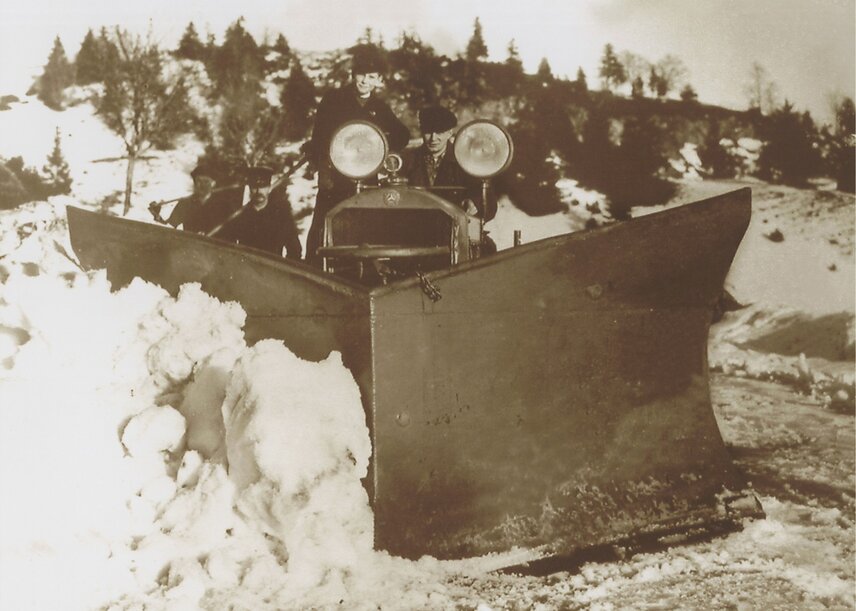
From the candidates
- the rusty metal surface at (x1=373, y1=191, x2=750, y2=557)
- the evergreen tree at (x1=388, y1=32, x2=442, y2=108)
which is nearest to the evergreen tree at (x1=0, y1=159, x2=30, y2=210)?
the evergreen tree at (x1=388, y1=32, x2=442, y2=108)

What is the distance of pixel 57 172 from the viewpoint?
164 inches

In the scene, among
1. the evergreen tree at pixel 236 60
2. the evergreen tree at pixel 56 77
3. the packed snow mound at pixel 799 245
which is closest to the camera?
the evergreen tree at pixel 56 77

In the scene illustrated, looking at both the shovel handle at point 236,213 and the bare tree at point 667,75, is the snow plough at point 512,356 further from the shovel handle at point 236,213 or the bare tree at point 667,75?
the bare tree at point 667,75

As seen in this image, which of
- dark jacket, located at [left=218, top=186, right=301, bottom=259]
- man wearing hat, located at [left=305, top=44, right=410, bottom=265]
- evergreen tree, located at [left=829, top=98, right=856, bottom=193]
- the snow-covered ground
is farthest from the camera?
dark jacket, located at [left=218, top=186, right=301, bottom=259]

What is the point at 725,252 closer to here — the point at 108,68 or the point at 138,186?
the point at 138,186

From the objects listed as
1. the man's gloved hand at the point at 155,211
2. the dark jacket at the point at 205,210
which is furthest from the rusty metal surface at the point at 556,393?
the dark jacket at the point at 205,210

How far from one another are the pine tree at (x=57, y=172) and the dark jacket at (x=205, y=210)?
1.04 metres

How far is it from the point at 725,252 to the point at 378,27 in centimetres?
284

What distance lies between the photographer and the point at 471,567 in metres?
2.46

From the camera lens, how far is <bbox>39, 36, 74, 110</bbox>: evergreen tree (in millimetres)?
4129

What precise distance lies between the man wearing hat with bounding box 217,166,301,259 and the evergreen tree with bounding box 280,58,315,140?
1.56 feet

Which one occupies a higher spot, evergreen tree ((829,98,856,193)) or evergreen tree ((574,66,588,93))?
evergreen tree ((574,66,588,93))

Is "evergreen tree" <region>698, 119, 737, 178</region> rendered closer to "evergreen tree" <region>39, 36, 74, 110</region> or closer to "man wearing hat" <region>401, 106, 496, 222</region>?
"man wearing hat" <region>401, 106, 496, 222</region>

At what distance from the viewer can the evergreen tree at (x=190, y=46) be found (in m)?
4.40
